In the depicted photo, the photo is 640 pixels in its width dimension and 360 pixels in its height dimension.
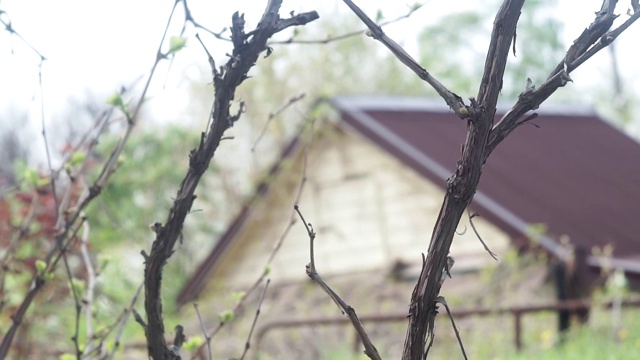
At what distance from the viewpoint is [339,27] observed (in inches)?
872

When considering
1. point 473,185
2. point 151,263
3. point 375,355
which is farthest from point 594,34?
point 151,263

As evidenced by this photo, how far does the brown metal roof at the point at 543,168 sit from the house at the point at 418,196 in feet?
0.05

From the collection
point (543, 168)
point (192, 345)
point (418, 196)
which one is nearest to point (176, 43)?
point (192, 345)

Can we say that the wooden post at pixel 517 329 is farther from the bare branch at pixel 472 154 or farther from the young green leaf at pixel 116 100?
the bare branch at pixel 472 154

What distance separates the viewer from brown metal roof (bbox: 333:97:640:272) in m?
9.36

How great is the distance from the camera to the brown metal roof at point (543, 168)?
9.36 metres

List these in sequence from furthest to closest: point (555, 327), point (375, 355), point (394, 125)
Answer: point (394, 125) → point (555, 327) → point (375, 355)

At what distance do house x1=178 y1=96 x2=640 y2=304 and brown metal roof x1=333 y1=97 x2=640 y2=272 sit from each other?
0.02m

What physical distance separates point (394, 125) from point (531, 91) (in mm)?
Result: 9796

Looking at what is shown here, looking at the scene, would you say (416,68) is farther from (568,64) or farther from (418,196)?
(418,196)

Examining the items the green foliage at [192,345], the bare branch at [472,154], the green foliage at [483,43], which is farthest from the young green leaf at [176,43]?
the green foliage at [483,43]

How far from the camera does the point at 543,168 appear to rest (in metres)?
10.5

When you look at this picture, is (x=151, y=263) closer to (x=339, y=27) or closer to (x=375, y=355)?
(x=375, y=355)

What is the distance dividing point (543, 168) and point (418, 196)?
1.38m
